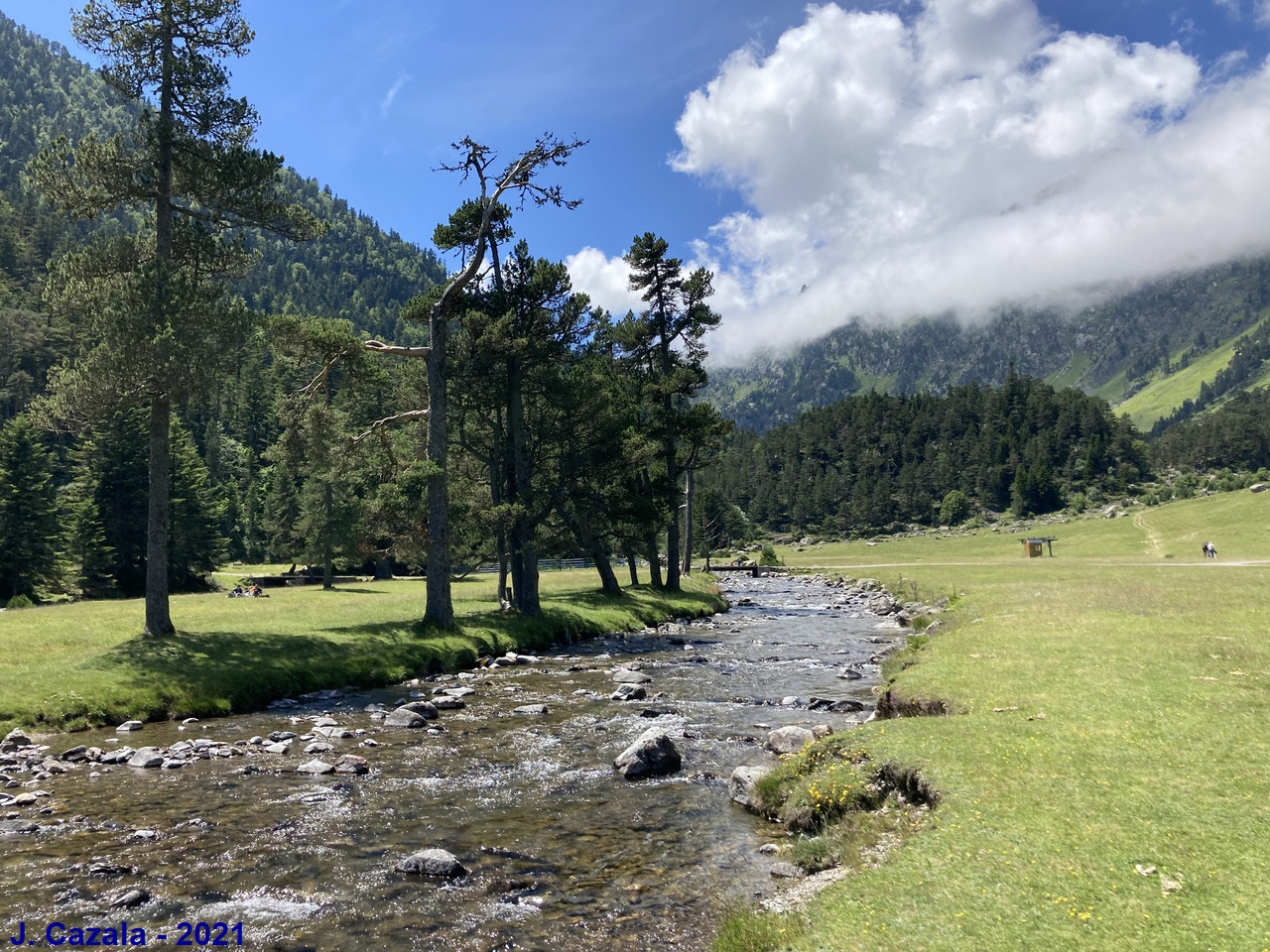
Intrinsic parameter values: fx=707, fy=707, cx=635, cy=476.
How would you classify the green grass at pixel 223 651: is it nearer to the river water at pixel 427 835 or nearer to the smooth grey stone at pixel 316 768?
the river water at pixel 427 835

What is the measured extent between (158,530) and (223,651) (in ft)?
16.0

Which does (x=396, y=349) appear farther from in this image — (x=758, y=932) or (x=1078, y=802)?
(x=1078, y=802)

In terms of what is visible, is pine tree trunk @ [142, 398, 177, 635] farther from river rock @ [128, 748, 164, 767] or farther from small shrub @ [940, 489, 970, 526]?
small shrub @ [940, 489, 970, 526]

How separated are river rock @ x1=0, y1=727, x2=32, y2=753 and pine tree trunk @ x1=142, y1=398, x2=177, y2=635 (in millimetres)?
7286

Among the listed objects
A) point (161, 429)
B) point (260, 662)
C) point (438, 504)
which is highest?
point (161, 429)

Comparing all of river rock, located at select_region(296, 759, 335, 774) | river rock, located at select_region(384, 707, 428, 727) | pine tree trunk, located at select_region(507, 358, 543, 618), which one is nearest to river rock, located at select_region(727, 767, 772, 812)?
river rock, located at select_region(296, 759, 335, 774)

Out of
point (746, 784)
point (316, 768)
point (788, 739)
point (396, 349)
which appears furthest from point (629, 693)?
point (396, 349)

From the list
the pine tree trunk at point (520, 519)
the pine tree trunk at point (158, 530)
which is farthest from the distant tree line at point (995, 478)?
the pine tree trunk at point (158, 530)

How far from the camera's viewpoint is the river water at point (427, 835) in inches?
368

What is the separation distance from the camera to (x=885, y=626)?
41.7m

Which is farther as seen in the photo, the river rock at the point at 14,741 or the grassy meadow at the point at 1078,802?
the river rock at the point at 14,741

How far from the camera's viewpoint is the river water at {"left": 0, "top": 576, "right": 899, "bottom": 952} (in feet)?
30.7

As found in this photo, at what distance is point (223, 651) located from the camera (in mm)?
24219

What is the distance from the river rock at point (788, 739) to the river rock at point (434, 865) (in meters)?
7.96
